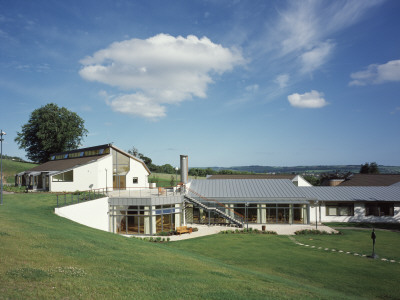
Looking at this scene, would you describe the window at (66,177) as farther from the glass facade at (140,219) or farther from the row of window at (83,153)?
the glass facade at (140,219)

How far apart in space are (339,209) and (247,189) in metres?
11.8

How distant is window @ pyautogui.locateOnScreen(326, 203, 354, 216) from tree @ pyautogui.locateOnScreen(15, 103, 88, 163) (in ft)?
169

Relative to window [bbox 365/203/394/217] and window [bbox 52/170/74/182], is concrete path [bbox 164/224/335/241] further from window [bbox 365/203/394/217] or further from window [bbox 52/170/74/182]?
window [bbox 52/170/74/182]

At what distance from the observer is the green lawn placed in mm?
7391

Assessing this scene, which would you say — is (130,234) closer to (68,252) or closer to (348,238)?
(68,252)

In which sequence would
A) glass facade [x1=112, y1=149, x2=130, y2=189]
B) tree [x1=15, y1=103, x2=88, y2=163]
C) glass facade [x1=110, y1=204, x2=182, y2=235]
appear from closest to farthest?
1. glass facade [x1=110, y1=204, x2=182, y2=235]
2. glass facade [x1=112, y1=149, x2=130, y2=189]
3. tree [x1=15, y1=103, x2=88, y2=163]

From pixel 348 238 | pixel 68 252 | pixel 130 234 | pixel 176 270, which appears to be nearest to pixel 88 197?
pixel 130 234

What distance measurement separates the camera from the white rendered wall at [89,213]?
68.0ft

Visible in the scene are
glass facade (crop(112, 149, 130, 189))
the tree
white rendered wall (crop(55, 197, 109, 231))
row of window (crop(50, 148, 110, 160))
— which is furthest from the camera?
the tree

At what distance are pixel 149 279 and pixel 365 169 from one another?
10075 centimetres

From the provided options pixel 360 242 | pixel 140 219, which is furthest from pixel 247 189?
pixel 140 219

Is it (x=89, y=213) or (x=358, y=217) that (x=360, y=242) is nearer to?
(x=358, y=217)

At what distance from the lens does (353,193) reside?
36375 millimetres

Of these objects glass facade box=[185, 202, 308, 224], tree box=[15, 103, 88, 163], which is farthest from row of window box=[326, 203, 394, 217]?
tree box=[15, 103, 88, 163]
